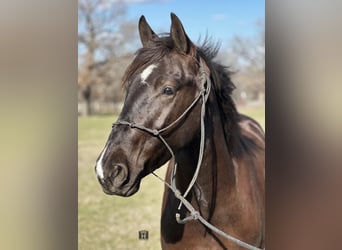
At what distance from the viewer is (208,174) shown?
1769mm

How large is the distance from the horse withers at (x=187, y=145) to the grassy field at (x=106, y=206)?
89 mm

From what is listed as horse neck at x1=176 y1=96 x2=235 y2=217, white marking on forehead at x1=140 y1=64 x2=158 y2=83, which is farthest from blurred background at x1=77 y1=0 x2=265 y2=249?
white marking on forehead at x1=140 y1=64 x2=158 y2=83

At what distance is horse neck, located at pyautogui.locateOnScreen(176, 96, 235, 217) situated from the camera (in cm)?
176

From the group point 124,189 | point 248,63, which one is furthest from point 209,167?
point 248,63

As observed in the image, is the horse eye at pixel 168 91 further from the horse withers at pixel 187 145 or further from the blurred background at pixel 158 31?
the blurred background at pixel 158 31

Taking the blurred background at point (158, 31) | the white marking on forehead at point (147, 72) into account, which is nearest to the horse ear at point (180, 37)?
the white marking on forehead at point (147, 72)

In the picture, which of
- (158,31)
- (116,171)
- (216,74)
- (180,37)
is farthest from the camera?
(158,31)

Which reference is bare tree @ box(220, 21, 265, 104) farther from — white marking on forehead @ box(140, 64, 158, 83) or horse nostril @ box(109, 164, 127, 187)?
horse nostril @ box(109, 164, 127, 187)

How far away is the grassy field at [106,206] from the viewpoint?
6.81 feet

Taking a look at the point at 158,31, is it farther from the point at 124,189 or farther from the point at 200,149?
the point at 124,189

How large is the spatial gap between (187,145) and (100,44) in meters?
0.79

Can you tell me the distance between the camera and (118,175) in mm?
1565
